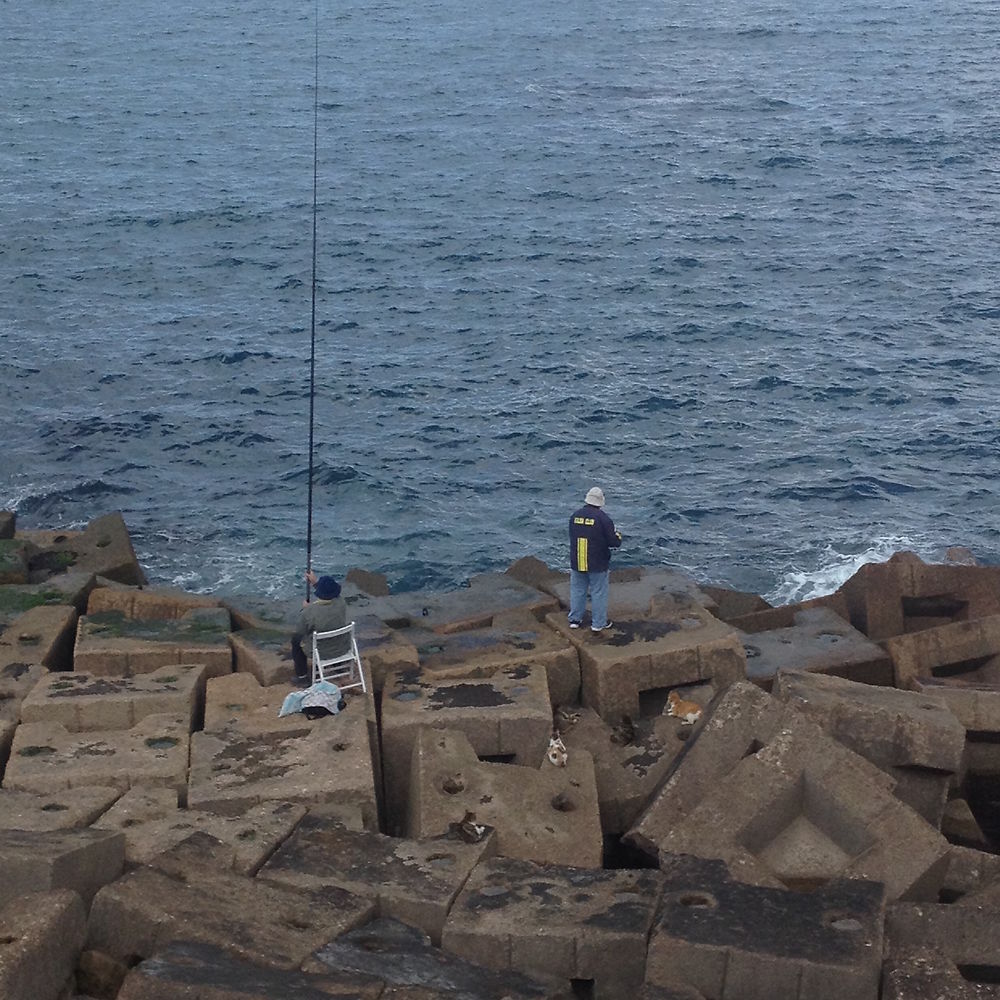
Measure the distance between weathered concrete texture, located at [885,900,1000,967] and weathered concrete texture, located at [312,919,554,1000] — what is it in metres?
1.66

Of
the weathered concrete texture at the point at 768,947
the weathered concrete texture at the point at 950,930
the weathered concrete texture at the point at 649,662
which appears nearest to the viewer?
the weathered concrete texture at the point at 768,947

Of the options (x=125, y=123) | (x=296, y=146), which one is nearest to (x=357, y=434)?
(x=296, y=146)

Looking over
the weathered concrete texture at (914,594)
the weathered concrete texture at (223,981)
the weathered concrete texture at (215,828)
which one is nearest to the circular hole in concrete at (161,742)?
the weathered concrete texture at (215,828)

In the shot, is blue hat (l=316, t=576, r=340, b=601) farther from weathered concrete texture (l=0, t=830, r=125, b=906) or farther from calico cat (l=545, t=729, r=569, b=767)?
weathered concrete texture (l=0, t=830, r=125, b=906)

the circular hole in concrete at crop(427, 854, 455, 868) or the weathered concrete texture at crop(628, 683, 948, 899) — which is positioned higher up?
the circular hole in concrete at crop(427, 854, 455, 868)

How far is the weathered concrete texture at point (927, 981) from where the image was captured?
6.36 m

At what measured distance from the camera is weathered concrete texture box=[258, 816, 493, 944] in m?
7.27

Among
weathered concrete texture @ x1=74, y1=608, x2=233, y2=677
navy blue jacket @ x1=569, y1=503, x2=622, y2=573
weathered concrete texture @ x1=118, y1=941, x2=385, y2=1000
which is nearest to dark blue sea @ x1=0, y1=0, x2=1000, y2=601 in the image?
weathered concrete texture @ x1=74, y1=608, x2=233, y2=677

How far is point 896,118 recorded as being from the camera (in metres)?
42.9

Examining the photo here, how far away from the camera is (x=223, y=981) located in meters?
6.07

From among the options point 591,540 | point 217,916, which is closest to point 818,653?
point 591,540

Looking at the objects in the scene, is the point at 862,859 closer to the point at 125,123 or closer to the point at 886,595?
the point at 886,595

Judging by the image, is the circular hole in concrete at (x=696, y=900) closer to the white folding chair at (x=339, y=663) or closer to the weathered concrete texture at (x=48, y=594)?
the white folding chair at (x=339, y=663)

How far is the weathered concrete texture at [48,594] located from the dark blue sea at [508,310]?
5.16 metres
